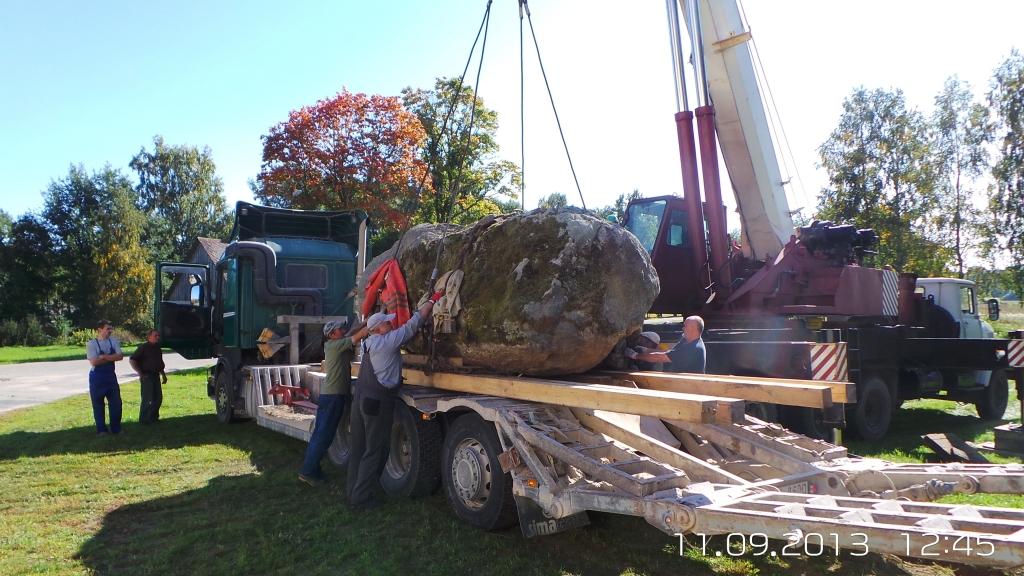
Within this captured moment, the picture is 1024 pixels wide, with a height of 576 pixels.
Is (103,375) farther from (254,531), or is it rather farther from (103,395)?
(254,531)

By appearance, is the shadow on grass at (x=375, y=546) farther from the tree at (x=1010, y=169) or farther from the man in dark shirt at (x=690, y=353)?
the tree at (x=1010, y=169)

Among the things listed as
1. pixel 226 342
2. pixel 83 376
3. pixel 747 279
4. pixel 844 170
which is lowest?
pixel 83 376

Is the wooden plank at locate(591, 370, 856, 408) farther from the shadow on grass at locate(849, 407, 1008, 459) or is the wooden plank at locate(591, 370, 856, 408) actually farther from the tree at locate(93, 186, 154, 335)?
the tree at locate(93, 186, 154, 335)

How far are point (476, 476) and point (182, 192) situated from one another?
5014 cm

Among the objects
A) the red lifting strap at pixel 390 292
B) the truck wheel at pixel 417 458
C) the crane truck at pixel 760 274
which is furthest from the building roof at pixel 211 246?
the truck wheel at pixel 417 458

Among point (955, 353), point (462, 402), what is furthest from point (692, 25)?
point (462, 402)

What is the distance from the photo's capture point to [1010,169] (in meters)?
24.5

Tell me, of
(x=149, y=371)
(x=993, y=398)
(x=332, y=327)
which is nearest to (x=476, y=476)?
(x=332, y=327)

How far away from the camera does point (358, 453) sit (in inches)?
231

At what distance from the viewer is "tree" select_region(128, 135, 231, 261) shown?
4719cm

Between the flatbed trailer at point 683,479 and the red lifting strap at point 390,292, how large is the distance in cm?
53

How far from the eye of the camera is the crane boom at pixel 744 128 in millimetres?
9156

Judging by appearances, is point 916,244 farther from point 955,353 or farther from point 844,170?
point 955,353

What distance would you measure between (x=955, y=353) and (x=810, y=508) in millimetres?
7675
